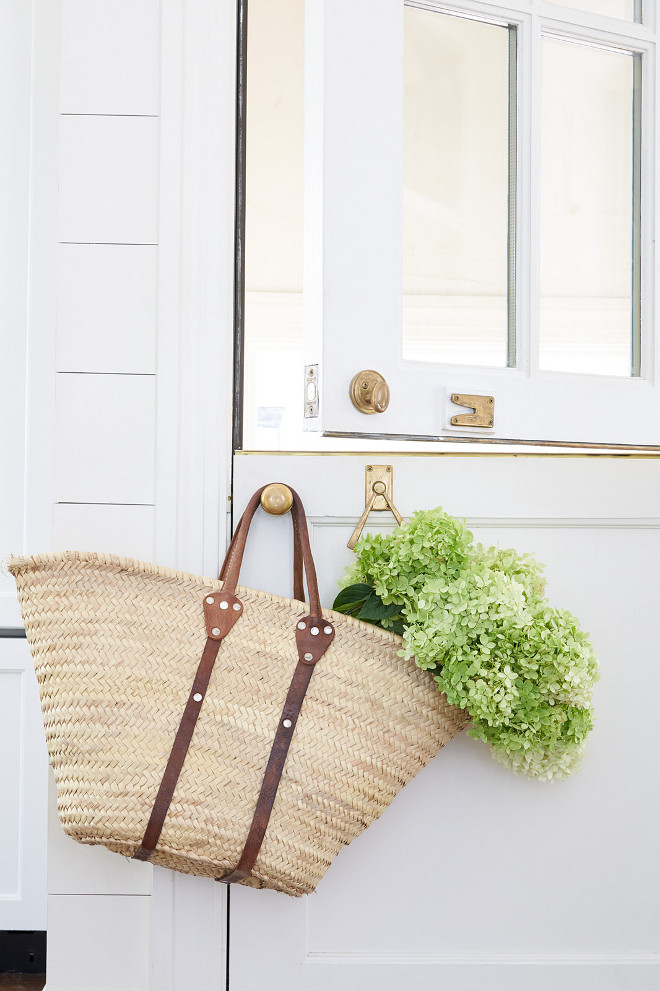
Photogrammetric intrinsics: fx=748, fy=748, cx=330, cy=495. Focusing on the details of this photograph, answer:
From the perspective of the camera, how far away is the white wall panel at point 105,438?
97 cm

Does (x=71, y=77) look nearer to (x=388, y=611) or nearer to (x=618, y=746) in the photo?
(x=388, y=611)

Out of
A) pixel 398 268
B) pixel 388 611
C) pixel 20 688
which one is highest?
pixel 398 268

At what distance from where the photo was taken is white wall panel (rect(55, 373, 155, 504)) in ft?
3.19

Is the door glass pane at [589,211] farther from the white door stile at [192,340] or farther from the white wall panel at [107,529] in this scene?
the white wall panel at [107,529]

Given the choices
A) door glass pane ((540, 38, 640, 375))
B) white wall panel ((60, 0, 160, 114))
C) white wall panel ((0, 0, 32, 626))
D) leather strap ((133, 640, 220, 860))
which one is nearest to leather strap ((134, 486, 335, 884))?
leather strap ((133, 640, 220, 860))

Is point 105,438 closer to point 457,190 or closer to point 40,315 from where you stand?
point 457,190

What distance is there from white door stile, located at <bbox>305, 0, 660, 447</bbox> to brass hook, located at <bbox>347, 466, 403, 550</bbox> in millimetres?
94

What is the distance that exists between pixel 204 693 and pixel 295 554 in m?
0.22

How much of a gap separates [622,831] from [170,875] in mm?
611

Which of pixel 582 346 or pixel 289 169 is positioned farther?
pixel 289 169

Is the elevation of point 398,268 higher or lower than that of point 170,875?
higher

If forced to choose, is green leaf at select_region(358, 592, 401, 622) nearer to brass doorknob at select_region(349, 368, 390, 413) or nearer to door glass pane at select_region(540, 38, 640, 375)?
brass doorknob at select_region(349, 368, 390, 413)

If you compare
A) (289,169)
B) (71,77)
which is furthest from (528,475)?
(289,169)

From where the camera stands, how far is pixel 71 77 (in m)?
0.97
